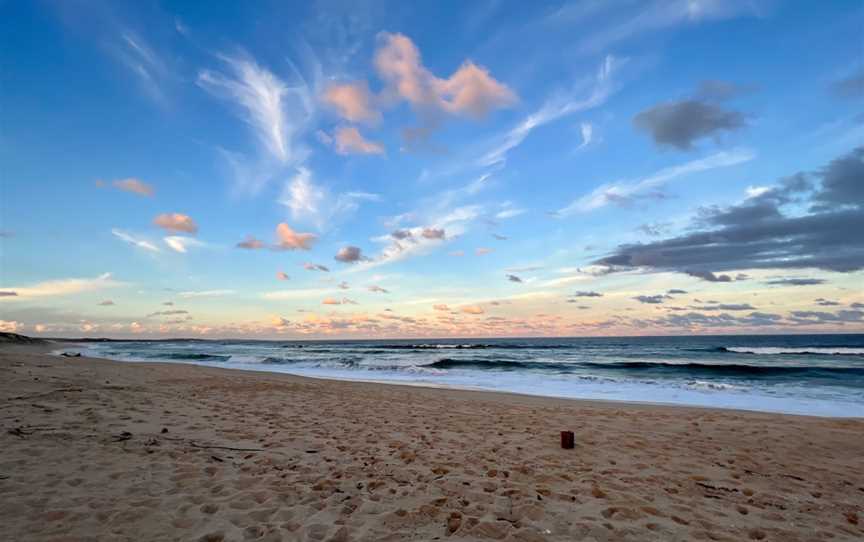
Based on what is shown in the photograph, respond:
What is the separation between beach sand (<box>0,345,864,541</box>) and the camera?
12.6 ft

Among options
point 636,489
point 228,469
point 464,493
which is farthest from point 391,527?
point 636,489

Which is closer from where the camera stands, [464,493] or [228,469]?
[464,493]

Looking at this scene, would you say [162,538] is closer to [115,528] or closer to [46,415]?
[115,528]

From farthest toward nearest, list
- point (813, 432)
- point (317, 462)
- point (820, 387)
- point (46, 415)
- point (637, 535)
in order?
point (820, 387)
point (813, 432)
point (46, 415)
point (317, 462)
point (637, 535)

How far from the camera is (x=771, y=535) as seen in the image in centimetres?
388

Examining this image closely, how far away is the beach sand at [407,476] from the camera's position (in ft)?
12.6

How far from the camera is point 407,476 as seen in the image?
5.11 meters

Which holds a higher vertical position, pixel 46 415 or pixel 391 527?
pixel 46 415

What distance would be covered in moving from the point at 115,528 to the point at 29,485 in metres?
1.59

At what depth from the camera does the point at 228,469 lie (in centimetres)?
518

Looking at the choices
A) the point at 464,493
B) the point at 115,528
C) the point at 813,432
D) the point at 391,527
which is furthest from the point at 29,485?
the point at 813,432

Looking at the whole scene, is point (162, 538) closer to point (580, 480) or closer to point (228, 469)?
point (228, 469)

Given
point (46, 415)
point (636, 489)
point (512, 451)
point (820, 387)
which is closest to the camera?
point (636, 489)

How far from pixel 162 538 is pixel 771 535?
526 centimetres
